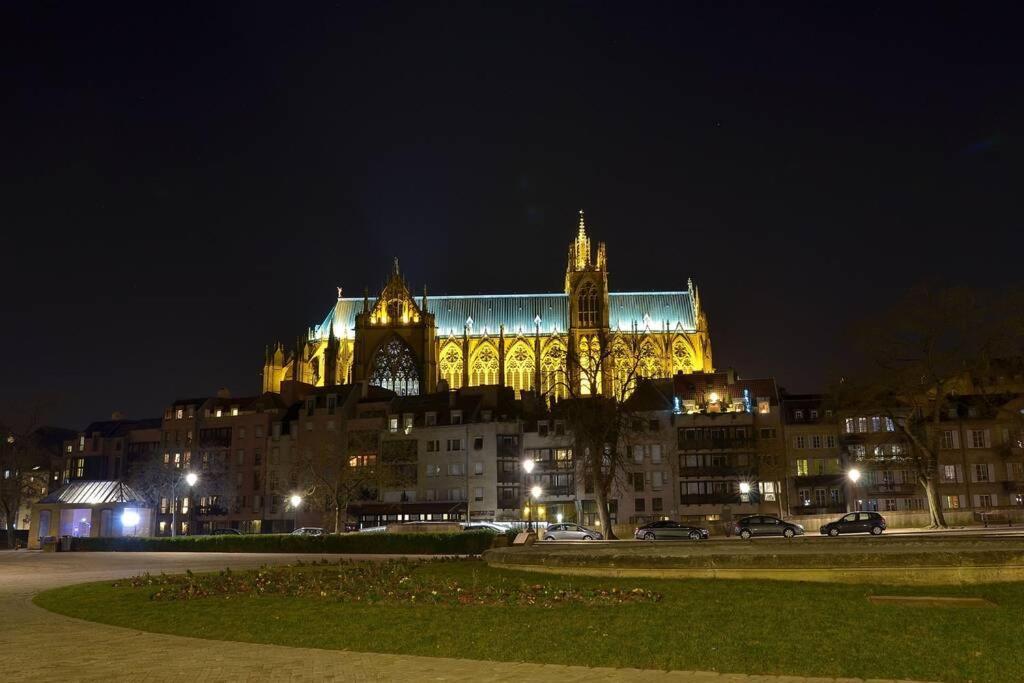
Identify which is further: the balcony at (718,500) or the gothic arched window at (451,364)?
the gothic arched window at (451,364)

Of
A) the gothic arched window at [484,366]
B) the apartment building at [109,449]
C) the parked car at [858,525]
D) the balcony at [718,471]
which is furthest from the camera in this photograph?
the gothic arched window at [484,366]

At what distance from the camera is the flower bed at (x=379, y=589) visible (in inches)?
734

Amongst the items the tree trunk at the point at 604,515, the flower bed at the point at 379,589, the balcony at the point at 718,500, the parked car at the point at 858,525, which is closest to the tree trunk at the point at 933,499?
the parked car at the point at 858,525

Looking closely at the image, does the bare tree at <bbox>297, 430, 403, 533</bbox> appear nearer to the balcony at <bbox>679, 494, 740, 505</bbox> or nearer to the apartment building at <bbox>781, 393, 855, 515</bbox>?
the balcony at <bbox>679, 494, 740, 505</bbox>

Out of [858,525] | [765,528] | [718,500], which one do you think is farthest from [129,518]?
[858,525]

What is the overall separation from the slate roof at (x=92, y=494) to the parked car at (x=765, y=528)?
4435 centimetres

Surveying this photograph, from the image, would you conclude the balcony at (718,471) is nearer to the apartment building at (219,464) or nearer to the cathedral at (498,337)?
the cathedral at (498,337)

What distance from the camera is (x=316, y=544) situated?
47.9 meters

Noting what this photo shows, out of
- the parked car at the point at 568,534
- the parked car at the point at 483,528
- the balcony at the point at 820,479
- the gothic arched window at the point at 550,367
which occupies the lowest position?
the parked car at the point at 568,534

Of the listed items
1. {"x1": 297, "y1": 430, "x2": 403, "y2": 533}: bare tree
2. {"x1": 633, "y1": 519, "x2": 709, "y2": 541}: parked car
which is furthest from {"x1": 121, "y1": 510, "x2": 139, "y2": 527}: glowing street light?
{"x1": 633, "y1": 519, "x2": 709, "y2": 541}: parked car

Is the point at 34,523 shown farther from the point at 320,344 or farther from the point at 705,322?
the point at 705,322

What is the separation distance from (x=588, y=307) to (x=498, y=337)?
46.2ft

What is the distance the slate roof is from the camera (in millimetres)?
67250

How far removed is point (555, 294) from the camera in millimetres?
145375
